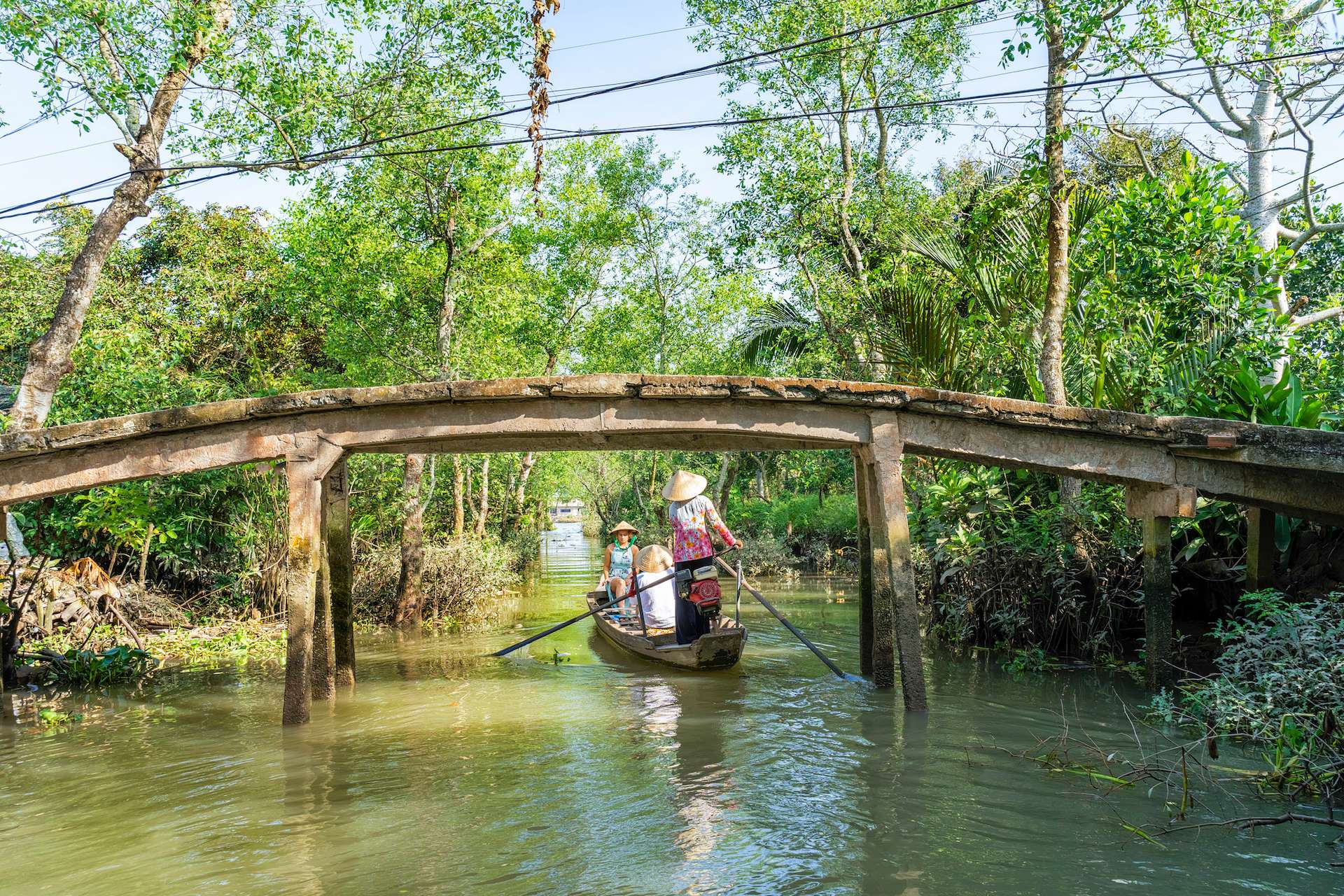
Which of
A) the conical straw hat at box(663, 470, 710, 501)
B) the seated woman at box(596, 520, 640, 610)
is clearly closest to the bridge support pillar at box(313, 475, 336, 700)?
the conical straw hat at box(663, 470, 710, 501)

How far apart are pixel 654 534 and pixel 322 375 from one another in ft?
37.7

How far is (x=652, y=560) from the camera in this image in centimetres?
1233

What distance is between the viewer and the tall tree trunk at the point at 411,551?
51.0 ft

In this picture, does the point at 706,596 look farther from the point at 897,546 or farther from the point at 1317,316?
the point at 1317,316

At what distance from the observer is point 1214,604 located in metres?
10.6

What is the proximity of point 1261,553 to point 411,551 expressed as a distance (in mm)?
12204

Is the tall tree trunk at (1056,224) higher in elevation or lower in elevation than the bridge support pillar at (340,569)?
higher

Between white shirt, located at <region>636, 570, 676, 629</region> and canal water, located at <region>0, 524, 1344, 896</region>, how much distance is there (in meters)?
1.38

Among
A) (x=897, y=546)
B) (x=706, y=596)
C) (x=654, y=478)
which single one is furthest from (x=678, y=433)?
(x=654, y=478)

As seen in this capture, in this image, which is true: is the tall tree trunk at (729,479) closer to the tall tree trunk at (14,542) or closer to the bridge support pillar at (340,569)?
the bridge support pillar at (340,569)

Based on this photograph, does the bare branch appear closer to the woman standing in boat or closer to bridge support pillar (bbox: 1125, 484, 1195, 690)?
bridge support pillar (bbox: 1125, 484, 1195, 690)

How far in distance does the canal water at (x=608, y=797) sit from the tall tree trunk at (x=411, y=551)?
4970 mm

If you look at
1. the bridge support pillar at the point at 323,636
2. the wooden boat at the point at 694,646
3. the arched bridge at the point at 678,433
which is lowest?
the wooden boat at the point at 694,646

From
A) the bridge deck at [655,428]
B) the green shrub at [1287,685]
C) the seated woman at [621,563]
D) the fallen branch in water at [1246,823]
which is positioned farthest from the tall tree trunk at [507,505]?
the fallen branch in water at [1246,823]
